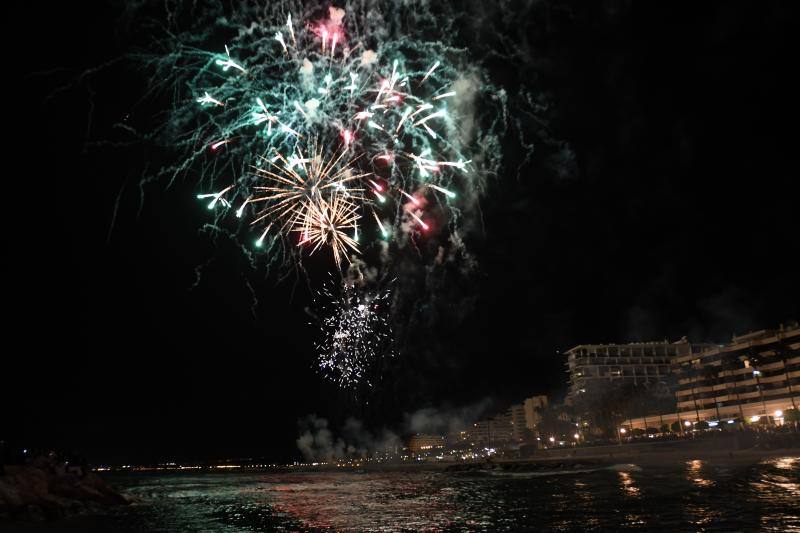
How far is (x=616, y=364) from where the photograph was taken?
570 feet

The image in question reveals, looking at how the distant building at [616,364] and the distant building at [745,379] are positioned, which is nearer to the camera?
the distant building at [745,379]

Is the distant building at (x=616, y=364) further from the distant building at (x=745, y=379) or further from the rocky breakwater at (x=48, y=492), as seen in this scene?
the rocky breakwater at (x=48, y=492)

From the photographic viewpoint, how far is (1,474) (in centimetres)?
3081

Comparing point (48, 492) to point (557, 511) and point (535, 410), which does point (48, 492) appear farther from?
point (535, 410)

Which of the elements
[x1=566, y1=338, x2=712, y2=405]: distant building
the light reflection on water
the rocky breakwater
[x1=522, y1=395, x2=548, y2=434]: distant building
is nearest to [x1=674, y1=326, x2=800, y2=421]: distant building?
[x1=566, y1=338, x2=712, y2=405]: distant building

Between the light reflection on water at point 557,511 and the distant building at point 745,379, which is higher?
the distant building at point 745,379

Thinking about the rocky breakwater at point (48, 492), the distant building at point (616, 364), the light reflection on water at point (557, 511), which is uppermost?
the distant building at point (616, 364)

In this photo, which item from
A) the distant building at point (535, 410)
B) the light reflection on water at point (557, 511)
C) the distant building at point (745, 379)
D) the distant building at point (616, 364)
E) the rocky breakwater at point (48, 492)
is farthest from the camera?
the distant building at point (535, 410)

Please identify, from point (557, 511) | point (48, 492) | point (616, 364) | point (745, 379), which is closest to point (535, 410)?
point (616, 364)

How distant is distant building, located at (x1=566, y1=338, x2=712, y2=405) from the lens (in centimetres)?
17012

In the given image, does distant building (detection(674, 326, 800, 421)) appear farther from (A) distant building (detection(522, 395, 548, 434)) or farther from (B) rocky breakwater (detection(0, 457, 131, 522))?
(B) rocky breakwater (detection(0, 457, 131, 522))

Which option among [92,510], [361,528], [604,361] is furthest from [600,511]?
[604,361]

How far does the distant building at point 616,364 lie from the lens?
558 feet

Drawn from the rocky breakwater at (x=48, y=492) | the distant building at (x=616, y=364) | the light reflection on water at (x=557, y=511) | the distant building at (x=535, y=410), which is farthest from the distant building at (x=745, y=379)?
the rocky breakwater at (x=48, y=492)
